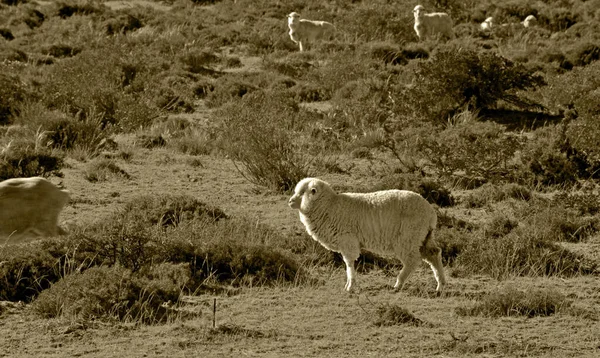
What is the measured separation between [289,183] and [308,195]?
14.8ft

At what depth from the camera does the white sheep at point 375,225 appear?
435 inches

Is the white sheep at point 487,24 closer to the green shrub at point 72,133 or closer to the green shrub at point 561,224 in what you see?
the green shrub at point 72,133

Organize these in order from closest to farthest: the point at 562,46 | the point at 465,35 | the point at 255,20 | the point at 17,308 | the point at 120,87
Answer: the point at 17,308, the point at 120,87, the point at 562,46, the point at 465,35, the point at 255,20

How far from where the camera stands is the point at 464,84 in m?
20.4

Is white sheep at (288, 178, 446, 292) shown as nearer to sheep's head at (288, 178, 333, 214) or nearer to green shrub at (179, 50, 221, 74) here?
sheep's head at (288, 178, 333, 214)

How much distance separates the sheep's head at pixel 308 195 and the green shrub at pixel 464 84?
900cm

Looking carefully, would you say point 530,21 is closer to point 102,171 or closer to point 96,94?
point 96,94

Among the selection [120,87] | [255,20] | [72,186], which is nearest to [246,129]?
[72,186]

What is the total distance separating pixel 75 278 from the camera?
34.7 ft

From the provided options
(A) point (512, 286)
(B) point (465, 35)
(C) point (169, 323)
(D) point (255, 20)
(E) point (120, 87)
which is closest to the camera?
(C) point (169, 323)

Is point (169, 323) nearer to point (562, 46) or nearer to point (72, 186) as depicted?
point (72, 186)

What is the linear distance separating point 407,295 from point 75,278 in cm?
323

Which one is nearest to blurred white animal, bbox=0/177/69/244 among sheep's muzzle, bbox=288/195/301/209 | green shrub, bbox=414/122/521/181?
sheep's muzzle, bbox=288/195/301/209

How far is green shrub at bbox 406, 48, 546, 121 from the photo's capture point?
2003 cm
